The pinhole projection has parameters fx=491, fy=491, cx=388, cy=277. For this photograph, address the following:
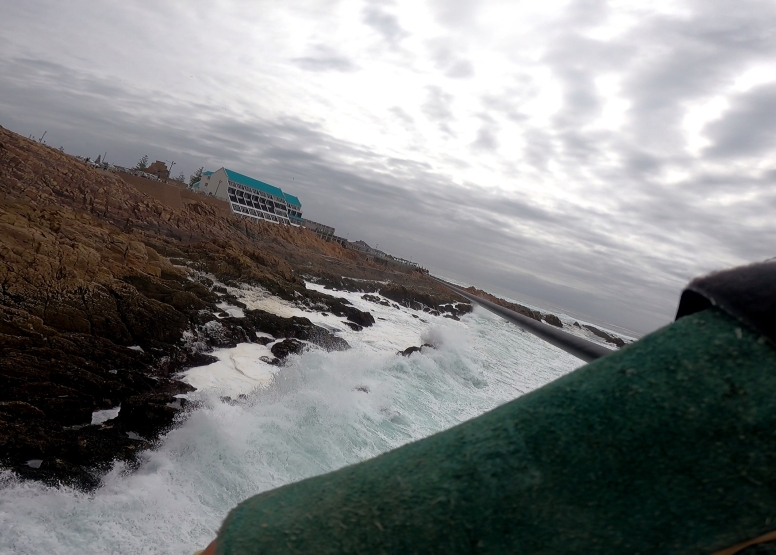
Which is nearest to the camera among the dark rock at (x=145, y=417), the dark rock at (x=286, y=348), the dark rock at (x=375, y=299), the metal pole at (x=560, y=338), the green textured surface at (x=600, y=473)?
the green textured surface at (x=600, y=473)

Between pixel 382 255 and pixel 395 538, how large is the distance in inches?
1941

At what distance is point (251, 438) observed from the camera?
5.68 meters

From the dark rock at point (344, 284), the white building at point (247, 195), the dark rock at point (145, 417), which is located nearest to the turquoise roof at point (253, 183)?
the white building at point (247, 195)

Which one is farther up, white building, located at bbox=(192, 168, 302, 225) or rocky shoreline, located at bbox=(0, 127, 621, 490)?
white building, located at bbox=(192, 168, 302, 225)

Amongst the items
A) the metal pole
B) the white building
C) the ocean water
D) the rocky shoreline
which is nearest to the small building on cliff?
the white building

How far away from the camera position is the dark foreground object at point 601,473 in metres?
0.38

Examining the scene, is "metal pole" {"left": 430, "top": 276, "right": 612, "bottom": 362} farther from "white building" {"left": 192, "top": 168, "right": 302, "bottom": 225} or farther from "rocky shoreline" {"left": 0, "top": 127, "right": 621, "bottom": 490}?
"white building" {"left": 192, "top": 168, "right": 302, "bottom": 225}

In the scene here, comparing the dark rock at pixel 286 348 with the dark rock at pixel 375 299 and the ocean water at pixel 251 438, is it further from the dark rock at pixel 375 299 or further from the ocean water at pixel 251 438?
the dark rock at pixel 375 299

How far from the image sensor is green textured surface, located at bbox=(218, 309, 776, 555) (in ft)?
1.26

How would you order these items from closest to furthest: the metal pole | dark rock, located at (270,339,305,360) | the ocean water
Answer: the metal pole
the ocean water
dark rock, located at (270,339,305,360)

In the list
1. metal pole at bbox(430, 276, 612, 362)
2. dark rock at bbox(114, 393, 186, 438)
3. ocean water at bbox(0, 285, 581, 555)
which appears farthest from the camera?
dark rock at bbox(114, 393, 186, 438)

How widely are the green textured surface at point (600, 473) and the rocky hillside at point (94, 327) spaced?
4.22 metres

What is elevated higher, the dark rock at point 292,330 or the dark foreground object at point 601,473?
the dark foreground object at point 601,473

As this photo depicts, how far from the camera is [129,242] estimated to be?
11453mm
